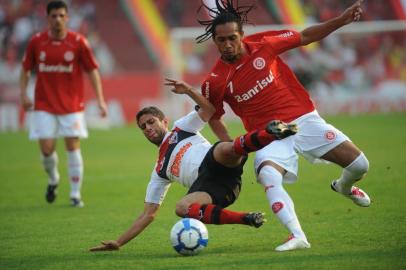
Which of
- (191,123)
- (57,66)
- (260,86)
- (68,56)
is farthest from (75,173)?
(260,86)

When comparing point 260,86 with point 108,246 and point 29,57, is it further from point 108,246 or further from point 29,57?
point 29,57

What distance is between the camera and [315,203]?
33.6ft

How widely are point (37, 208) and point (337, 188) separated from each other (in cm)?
463

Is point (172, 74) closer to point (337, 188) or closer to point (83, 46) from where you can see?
point (83, 46)

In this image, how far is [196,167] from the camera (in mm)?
7422

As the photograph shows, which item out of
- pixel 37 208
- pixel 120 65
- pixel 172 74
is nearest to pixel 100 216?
pixel 37 208

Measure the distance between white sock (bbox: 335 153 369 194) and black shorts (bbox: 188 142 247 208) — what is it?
1.14m

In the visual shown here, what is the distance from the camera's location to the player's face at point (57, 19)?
430 inches

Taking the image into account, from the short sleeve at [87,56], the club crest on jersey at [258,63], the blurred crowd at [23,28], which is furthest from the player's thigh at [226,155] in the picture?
the blurred crowd at [23,28]

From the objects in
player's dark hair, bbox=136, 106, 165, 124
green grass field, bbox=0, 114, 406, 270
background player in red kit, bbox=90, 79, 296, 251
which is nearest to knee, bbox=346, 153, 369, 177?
green grass field, bbox=0, 114, 406, 270

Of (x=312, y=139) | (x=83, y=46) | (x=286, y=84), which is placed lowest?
(x=312, y=139)

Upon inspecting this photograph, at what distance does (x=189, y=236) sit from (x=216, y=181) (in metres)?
0.75

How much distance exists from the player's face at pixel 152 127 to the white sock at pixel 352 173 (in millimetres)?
1830

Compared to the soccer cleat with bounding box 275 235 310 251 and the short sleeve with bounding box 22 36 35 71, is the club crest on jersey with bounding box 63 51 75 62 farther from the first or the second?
the soccer cleat with bounding box 275 235 310 251
